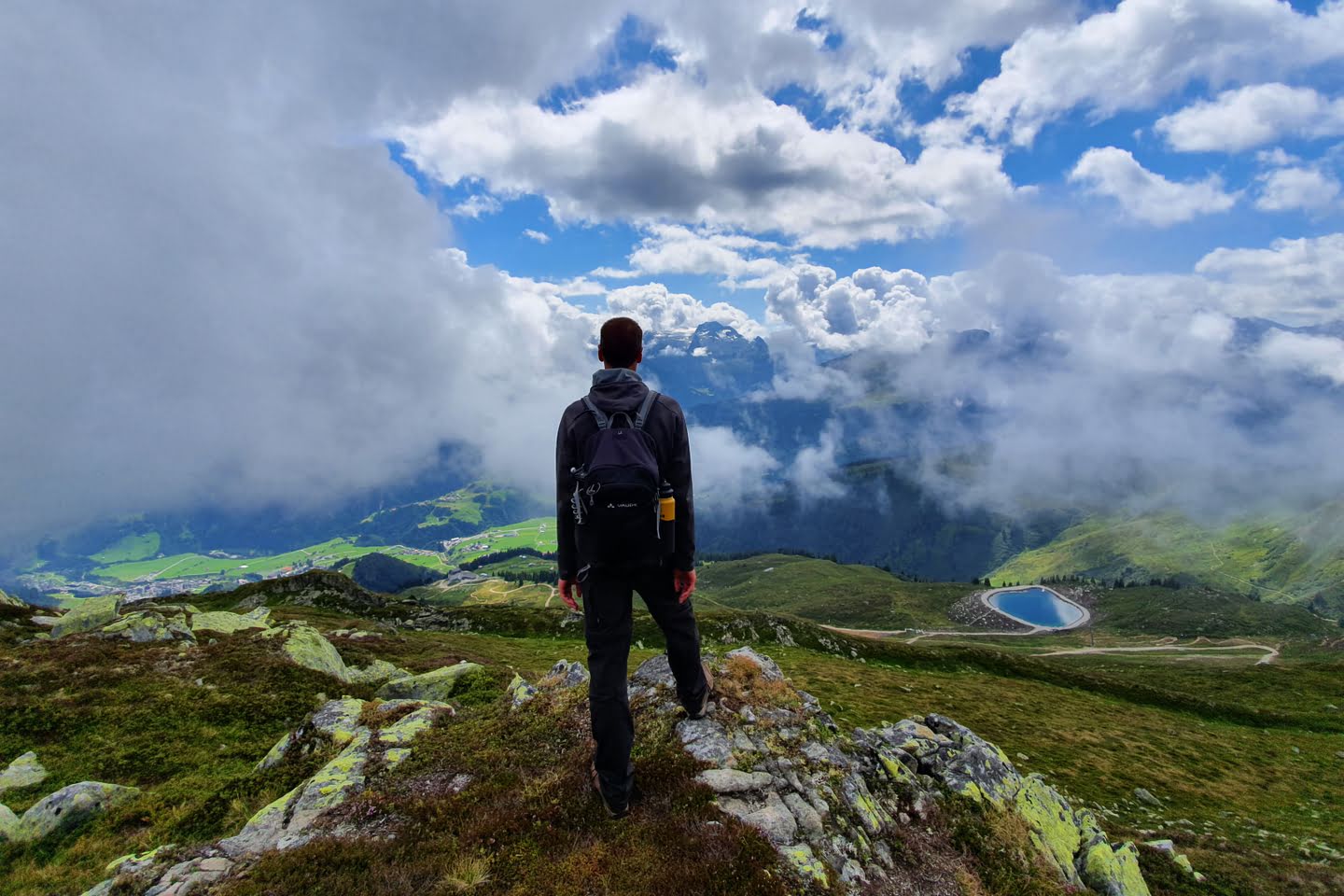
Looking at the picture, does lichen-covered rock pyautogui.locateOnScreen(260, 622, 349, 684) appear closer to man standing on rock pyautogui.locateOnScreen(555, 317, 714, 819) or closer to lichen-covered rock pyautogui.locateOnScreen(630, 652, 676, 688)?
lichen-covered rock pyautogui.locateOnScreen(630, 652, 676, 688)

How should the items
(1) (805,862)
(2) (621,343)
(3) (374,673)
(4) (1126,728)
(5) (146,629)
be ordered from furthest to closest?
(4) (1126,728)
(5) (146,629)
(3) (374,673)
(2) (621,343)
(1) (805,862)

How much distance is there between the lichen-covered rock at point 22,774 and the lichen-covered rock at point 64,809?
3.41 metres

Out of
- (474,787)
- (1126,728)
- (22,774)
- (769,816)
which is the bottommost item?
(1126,728)

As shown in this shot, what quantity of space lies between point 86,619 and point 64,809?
25.9 metres

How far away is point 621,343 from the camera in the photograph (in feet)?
27.7

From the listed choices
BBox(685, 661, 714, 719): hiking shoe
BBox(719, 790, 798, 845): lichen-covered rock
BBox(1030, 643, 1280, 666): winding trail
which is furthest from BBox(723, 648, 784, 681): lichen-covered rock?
BBox(1030, 643, 1280, 666): winding trail

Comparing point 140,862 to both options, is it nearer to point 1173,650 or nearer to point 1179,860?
point 1179,860

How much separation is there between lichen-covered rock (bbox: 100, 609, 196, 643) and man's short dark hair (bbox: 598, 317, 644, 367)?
29.1 m

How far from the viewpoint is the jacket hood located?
7.92 meters

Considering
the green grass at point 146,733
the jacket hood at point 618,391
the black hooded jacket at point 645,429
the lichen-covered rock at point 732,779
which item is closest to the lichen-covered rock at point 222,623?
the green grass at point 146,733

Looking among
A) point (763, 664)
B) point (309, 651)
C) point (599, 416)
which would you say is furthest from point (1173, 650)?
point (599, 416)

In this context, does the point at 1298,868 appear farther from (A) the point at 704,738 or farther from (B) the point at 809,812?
(A) the point at 704,738

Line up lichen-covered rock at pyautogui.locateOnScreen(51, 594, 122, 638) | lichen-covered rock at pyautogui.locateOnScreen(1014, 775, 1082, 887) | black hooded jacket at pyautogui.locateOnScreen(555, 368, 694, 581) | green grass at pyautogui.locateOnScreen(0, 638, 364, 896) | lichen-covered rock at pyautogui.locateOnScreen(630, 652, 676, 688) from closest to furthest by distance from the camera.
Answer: black hooded jacket at pyautogui.locateOnScreen(555, 368, 694, 581) < green grass at pyautogui.locateOnScreen(0, 638, 364, 896) < lichen-covered rock at pyautogui.locateOnScreen(1014, 775, 1082, 887) < lichen-covered rock at pyautogui.locateOnScreen(630, 652, 676, 688) < lichen-covered rock at pyautogui.locateOnScreen(51, 594, 122, 638)

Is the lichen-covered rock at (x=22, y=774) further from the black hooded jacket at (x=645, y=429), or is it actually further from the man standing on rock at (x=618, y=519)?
the black hooded jacket at (x=645, y=429)
